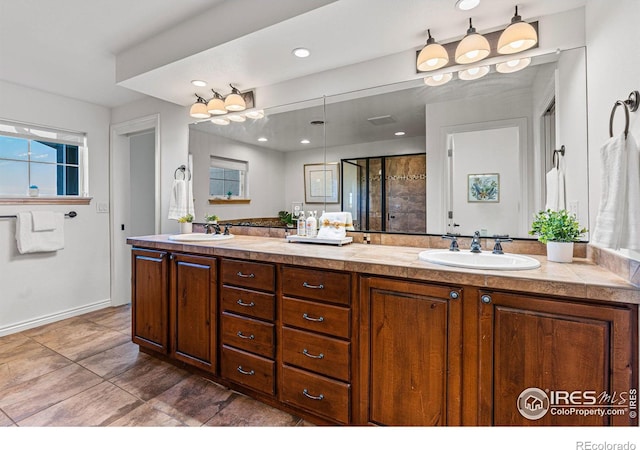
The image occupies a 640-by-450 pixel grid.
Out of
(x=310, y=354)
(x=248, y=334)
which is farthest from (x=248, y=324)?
(x=310, y=354)

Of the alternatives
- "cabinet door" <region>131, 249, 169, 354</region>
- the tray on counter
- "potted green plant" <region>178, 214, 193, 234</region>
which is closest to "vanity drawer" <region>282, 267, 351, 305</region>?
the tray on counter

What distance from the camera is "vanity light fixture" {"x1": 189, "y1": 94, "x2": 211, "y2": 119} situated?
288 cm

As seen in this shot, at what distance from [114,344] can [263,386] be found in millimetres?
1765

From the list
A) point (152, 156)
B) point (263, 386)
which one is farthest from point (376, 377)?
point (152, 156)

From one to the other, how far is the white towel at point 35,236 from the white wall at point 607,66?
4.32 metres

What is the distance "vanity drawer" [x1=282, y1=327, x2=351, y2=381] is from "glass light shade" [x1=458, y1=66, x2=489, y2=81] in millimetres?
1712

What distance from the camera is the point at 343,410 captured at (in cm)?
159

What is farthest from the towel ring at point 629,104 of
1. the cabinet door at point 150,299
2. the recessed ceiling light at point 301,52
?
the cabinet door at point 150,299

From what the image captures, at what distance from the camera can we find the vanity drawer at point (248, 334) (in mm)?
1826

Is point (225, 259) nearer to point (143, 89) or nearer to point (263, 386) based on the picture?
point (263, 386)

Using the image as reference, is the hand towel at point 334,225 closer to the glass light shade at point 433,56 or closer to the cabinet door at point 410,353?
the cabinet door at point 410,353

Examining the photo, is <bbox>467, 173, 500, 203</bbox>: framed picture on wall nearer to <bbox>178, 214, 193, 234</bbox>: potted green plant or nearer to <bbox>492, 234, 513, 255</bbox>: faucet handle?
<bbox>492, 234, 513, 255</bbox>: faucet handle

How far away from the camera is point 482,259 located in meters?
1.68

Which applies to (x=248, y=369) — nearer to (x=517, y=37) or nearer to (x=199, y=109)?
(x=199, y=109)
